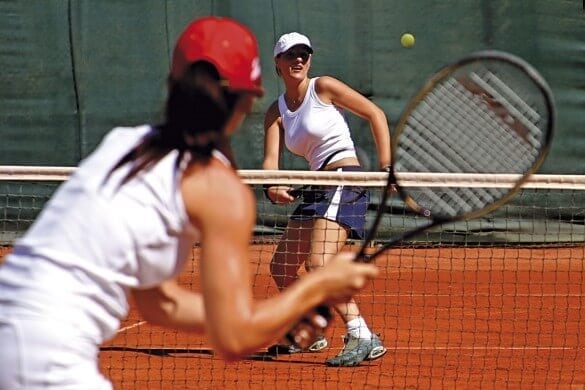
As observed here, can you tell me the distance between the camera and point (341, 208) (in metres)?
5.79

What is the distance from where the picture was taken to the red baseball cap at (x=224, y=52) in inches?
88.9

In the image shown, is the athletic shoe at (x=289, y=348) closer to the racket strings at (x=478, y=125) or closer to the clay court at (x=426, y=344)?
the clay court at (x=426, y=344)

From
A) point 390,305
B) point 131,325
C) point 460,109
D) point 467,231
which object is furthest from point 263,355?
point 467,231

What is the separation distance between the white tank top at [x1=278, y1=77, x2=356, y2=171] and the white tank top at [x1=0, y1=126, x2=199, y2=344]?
3.72 m

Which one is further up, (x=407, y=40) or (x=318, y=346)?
(x=407, y=40)

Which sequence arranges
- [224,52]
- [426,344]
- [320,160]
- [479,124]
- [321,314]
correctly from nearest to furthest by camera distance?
[224,52]
[321,314]
[479,124]
[320,160]
[426,344]

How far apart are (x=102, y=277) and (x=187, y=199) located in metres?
0.20

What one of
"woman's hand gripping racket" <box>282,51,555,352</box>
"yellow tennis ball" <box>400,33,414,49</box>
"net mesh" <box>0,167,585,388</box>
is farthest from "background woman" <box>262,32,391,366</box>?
"yellow tennis ball" <box>400,33,414,49</box>

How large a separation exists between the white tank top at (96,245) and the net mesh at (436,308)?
2164mm

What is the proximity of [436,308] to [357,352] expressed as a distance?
6.41ft

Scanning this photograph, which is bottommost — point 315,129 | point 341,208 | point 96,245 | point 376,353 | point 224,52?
point 376,353

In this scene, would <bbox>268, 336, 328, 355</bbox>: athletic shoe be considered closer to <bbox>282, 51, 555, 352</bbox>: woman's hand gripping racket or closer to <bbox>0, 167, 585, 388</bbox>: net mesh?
<bbox>0, 167, 585, 388</bbox>: net mesh

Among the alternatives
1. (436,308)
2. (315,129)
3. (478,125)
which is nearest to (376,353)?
(315,129)

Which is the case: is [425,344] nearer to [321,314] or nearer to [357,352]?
[357,352]
